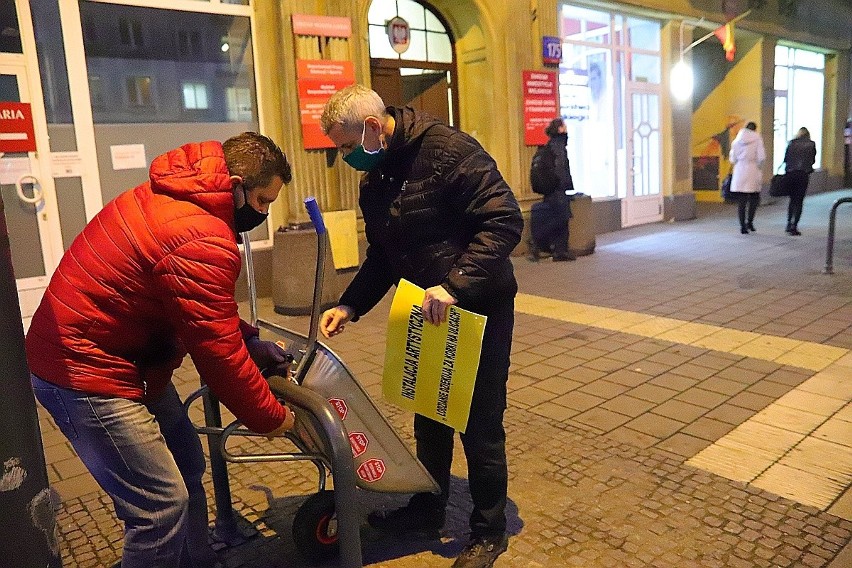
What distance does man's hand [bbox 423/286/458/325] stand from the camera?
8.14 feet

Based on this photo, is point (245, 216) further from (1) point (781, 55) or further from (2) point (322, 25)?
(1) point (781, 55)

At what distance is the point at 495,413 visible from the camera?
2732 millimetres

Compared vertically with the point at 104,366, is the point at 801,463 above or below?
below

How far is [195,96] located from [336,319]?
5.60 m

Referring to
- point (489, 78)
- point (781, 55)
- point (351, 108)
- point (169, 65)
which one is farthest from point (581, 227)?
point (781, 55)

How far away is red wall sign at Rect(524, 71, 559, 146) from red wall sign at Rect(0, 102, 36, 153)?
666 centimetres

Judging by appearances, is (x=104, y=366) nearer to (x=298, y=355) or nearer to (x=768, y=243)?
(x=298, y=355)

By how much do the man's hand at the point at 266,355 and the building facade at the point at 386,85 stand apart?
5.12 metres

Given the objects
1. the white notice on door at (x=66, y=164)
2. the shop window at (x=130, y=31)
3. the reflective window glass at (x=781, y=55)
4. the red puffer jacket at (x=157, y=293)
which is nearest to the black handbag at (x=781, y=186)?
the reflective window glass at (x=781, y=55)

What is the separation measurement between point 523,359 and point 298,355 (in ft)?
10.7

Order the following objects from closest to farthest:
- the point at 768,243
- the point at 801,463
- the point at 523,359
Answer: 1. the point at 801,463
2. the point at 523,359
3. the point at 768,243

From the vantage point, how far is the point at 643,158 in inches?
538

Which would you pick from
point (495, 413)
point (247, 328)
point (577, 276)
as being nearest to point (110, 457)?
point (247, 328)

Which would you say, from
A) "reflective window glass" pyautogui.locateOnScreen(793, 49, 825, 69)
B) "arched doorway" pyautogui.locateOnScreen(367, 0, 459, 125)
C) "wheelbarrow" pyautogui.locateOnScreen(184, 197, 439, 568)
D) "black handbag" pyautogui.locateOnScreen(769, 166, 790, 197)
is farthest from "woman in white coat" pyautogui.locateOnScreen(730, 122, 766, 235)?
"wheelbarrow" pyautogui.locateOnScreen(184, 197, 439, 568)
